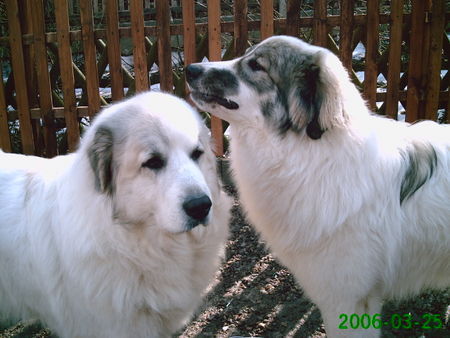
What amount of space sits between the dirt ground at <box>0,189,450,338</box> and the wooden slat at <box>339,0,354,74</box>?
93.9 inches

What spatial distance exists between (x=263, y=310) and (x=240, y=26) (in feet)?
9.55

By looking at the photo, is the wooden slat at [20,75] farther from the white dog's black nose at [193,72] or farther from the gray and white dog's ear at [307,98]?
the gray and white dog's ear at [307,98]

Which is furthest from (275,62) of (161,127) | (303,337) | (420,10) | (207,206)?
(420,10)

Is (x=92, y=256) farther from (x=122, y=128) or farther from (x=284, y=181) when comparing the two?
(x=284, y=181)

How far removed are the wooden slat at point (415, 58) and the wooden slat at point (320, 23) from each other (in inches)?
40.2

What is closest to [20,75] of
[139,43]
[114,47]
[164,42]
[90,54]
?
[90,54]

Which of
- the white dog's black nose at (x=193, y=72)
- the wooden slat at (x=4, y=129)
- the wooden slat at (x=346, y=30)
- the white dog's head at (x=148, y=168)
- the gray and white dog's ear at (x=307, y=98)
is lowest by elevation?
the wooden slat at (x=4, y=129)

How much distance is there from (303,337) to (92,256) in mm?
1706

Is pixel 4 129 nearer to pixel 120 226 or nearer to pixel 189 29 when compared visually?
pixel 189 29

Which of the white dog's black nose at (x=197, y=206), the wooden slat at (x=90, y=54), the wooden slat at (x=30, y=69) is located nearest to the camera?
the white dog's black nose at (x=197, y=206)

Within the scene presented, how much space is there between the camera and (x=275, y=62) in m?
2.51

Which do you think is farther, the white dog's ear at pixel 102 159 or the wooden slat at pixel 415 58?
the wooden slat at pixel 415 58

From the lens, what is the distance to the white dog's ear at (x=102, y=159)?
6.47 feet

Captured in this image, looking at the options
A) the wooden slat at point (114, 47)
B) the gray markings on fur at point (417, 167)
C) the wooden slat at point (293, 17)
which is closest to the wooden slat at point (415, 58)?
the wooden slat at point (293, 17)
